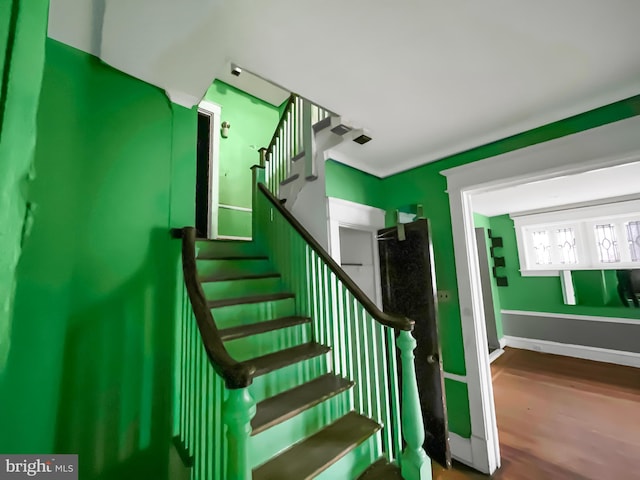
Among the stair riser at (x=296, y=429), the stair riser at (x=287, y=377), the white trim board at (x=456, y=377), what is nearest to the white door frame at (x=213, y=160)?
the stair riser at (x=287, y=377)

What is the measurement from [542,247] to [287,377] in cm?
578

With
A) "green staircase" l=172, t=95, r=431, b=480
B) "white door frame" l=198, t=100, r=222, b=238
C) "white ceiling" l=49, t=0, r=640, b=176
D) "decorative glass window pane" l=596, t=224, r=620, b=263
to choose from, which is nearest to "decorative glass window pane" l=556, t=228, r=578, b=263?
"decorative glass window pane" l=596, t=224, r=620, b=263

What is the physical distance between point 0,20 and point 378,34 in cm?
146

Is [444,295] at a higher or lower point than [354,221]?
lower

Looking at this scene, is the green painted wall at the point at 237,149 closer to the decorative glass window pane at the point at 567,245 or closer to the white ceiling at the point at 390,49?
the white ceiling at the point at 390,49

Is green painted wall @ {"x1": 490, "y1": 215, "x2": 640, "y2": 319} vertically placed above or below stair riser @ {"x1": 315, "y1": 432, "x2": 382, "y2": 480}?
above

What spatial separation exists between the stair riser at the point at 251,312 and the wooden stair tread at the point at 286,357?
0.29 metres

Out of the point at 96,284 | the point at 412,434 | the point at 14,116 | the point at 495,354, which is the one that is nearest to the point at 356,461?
the point at 412,434

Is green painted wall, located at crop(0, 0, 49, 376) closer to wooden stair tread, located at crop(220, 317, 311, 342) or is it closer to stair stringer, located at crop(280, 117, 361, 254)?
wooden stair tread, located at crop(220, 317, 311, 342)

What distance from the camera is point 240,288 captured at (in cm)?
204

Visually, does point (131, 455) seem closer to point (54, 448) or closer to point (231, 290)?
point (54, 448)

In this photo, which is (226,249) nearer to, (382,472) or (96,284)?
(96,284)

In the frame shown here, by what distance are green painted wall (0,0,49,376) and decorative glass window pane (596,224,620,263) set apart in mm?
6725

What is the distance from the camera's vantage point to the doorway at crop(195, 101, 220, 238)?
10.7 feet
